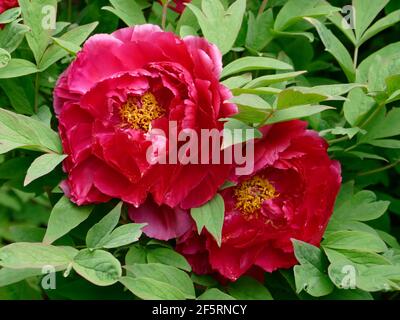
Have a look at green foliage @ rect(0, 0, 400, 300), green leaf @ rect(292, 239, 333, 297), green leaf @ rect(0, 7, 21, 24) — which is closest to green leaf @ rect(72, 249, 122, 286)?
green foliage @ rect(0, 0, 400, 300)

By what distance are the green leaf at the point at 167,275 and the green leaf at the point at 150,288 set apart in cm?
1

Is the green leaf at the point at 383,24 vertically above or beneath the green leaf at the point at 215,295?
above

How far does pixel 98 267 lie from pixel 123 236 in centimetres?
5

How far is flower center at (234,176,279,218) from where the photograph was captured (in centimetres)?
88

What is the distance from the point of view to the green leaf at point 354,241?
85 cm

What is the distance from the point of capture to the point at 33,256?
0.77 meters

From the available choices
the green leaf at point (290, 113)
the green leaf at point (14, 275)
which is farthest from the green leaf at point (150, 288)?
the green leaf at point (290, 113)

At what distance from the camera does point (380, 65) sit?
3.01ft

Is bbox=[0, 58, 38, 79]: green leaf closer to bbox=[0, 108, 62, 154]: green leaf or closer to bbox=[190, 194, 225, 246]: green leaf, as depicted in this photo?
bbox=[0, 108, 62, 154]: green leaf

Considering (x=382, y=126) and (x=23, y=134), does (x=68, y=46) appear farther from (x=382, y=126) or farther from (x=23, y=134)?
(x=382, y=126)

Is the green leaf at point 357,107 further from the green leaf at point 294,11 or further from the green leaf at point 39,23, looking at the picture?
the green leaf at point 39,23

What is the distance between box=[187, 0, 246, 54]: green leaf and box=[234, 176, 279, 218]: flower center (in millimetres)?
166
